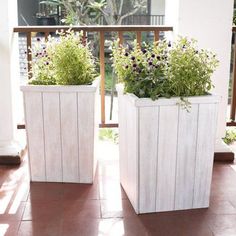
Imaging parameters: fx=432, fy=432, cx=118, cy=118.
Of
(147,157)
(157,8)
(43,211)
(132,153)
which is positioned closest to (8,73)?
(43,211)

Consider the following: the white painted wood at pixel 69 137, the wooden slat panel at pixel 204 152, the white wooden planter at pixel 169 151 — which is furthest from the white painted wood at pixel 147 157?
the white painted wood at pixel 69 137

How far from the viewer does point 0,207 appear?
99.3 inches

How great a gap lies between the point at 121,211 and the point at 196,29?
1.48m

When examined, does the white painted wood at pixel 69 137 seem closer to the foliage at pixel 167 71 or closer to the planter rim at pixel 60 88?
the planter rim at pixel 60 88

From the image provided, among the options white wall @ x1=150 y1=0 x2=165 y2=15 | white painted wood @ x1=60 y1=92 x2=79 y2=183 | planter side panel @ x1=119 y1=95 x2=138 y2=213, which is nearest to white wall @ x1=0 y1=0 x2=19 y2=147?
white painted wood @ x1=60 y1=92 x2=79 y2=183

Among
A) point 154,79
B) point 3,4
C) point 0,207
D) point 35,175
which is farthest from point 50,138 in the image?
point 3,4

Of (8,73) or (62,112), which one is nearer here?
(62,112)

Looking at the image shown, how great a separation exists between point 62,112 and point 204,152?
0.92m

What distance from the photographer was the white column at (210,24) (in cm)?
311

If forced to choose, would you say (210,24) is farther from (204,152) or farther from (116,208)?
(116,208)

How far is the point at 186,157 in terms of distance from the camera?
2.38 metres

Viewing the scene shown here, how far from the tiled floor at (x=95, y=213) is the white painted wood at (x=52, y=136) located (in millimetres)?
85

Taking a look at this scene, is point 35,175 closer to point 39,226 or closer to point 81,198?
point 81,198

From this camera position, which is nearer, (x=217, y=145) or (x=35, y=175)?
(x=35, y=175)
